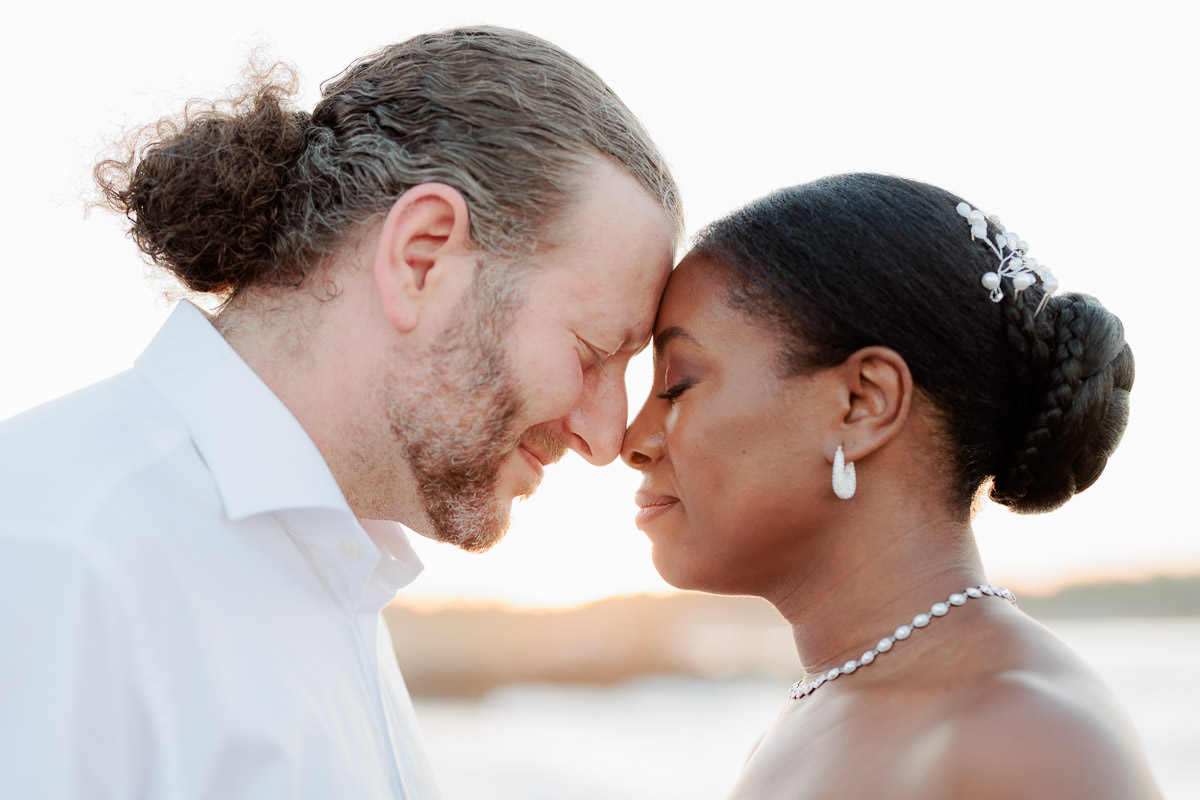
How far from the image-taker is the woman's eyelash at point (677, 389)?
244cm

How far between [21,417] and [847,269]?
177 centimetres

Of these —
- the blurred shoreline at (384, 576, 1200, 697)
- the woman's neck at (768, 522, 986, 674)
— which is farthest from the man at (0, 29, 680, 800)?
the blurred shoreline at (384, 576, 1200, 697)

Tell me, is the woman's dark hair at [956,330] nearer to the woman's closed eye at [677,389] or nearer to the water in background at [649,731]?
the woman's closed eye at [677,389]

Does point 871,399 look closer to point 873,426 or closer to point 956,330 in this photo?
point 873,426

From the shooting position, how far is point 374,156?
8.32 feet

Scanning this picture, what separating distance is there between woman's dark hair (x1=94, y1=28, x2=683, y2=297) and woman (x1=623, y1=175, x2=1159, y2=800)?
0.54m

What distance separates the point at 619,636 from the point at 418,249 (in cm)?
1923

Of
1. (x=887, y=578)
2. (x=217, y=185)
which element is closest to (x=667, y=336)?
(x=887, y=578)

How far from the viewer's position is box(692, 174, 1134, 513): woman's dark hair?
2.20m

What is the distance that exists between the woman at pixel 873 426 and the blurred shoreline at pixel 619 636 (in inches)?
510

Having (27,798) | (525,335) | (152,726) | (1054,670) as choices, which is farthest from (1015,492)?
(27,798)

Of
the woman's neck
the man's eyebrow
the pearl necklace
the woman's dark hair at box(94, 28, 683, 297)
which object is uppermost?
the woman's dark hair at box(94, 28, 683, 297)

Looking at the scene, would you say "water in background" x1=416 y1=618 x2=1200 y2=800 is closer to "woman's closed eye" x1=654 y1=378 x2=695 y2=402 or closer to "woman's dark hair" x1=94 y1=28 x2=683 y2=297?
"woman's closed eye" x1=654 y1=378 x2=695 y2=402

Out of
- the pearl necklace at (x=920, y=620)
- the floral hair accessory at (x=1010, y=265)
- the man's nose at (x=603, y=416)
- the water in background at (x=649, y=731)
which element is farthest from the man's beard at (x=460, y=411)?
the water in background at (x=649, y=731)
